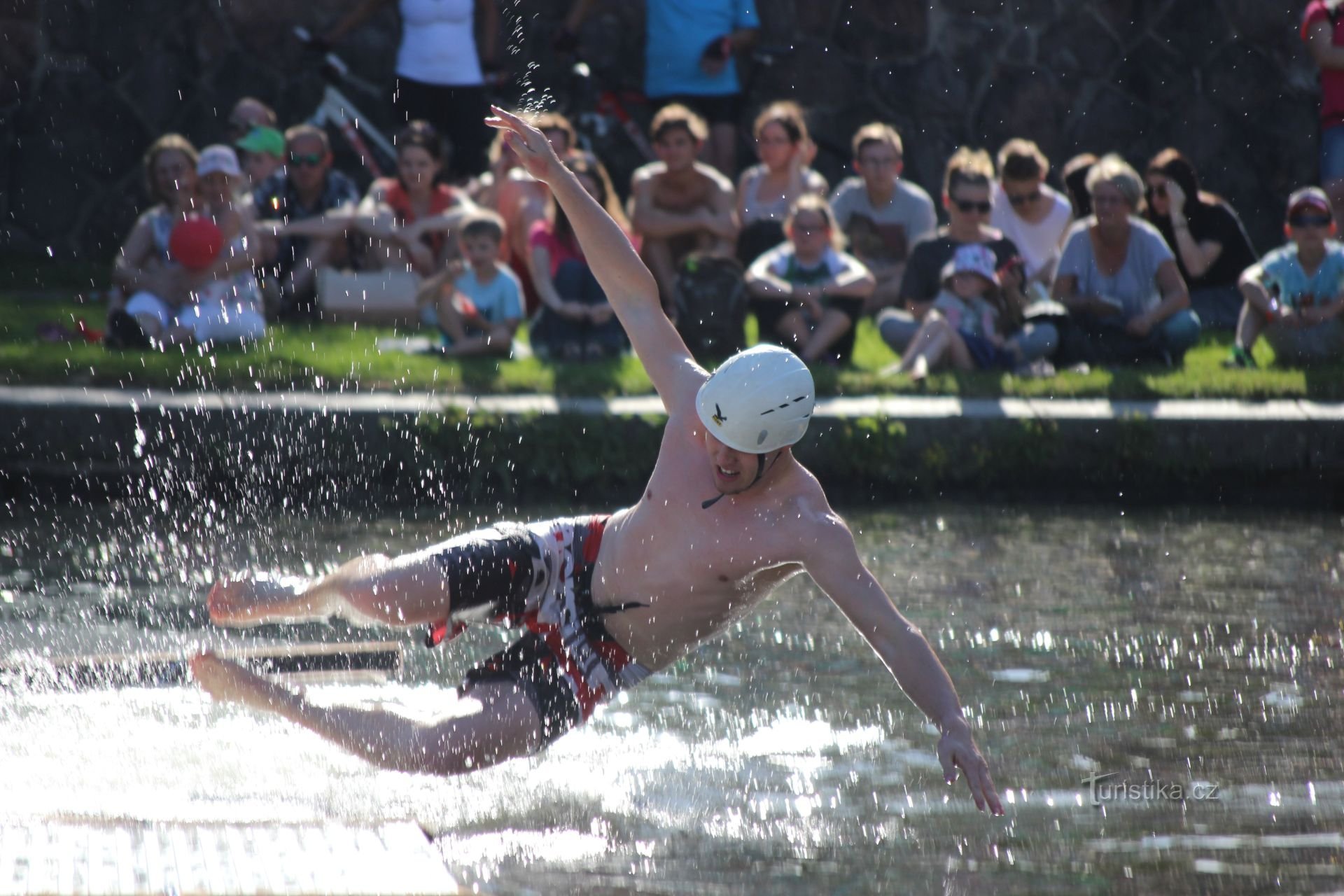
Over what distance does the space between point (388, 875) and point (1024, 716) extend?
2751mm

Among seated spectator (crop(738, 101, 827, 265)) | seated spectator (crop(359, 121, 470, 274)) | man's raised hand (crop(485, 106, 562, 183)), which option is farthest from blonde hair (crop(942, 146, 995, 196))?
man's raised hand (crop(485, 106, 562, 183))

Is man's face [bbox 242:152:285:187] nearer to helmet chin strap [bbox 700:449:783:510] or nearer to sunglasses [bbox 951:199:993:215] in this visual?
sunglasses [bbox 951:199:993:215]

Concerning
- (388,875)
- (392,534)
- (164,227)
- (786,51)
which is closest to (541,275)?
(164,227)

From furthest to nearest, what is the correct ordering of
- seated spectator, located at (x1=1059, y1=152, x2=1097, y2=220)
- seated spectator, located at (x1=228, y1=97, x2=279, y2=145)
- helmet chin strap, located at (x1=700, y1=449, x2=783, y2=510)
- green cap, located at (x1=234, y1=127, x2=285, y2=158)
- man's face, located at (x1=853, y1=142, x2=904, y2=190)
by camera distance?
seated spectator, located at (x1=228, y1=97, x2=279, y2=145)
green cap, located at (x1=234, y1=127, x2=285, y2=158)
seated spectator, located at (x1=1059, y1=152, x2=1097, y2=220)
man's face, located at (x1=853, y1=142, x2=904, y2=190)
helmet chin strap, located at (x1=700, y1=449, x2=783, y2=510)

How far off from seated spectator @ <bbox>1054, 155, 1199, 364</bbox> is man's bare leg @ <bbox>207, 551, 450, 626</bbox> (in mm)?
6001

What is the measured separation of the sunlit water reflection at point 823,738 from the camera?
15.7 ft

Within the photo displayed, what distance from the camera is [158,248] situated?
10.6m

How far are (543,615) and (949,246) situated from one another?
19.7ft

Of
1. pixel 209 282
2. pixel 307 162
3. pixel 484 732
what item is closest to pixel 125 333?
pixel 209 282

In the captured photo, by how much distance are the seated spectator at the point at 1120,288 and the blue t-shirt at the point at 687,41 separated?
3374 millimetres

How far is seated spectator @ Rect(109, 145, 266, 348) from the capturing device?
10094mm

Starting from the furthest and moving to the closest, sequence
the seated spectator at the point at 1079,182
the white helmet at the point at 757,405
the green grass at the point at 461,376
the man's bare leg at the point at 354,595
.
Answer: the seated spectator at the point at 1079,182, the green grass at the point at 461,376, the man's bare leg at the point at 354,595, the white helmet at the point at 757,405

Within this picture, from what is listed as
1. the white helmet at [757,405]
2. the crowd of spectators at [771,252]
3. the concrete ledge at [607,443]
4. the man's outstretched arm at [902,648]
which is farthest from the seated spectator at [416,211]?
the man's outstretched arm at [902,648]

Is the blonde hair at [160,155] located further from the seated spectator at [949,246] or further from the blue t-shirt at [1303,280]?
the blue t-shirt at [1303,280]
